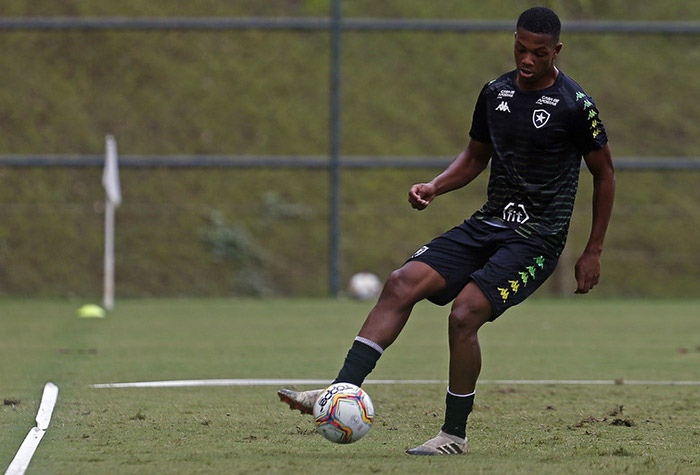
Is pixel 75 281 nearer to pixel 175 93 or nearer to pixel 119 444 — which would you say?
pixel 175 93

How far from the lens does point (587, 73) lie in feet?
61.3

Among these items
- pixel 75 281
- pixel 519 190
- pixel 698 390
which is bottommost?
pixel 75 281

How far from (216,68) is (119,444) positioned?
45.2 feet

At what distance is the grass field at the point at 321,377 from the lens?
481 cm

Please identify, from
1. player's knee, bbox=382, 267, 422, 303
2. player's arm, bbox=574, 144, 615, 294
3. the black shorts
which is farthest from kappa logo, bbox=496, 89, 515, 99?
player's knee, bbox=382, 267, 422, 303

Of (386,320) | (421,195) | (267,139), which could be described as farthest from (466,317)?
A: (267,139)

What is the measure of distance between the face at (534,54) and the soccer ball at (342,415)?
60.4 inches

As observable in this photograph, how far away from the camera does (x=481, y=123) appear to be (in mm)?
5547

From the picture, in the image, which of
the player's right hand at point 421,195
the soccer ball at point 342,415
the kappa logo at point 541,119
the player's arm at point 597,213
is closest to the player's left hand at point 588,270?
the player's arm at point 597,213

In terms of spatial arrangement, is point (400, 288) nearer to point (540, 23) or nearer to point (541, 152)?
point (541, 152)

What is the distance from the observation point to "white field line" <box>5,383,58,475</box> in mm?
4555

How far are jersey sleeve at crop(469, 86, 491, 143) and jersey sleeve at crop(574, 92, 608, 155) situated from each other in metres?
0.44

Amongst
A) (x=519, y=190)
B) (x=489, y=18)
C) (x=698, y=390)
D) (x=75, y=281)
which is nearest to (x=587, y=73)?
(x=489, y=18)

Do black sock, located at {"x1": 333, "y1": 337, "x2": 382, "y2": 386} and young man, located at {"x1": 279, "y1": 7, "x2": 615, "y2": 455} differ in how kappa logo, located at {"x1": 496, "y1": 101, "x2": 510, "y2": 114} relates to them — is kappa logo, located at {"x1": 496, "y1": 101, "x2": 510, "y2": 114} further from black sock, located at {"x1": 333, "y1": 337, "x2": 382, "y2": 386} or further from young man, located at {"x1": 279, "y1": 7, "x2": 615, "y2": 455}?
black sock, located at {"x1": 333, "y1": 337, "x2": 382, "y2": 386}
